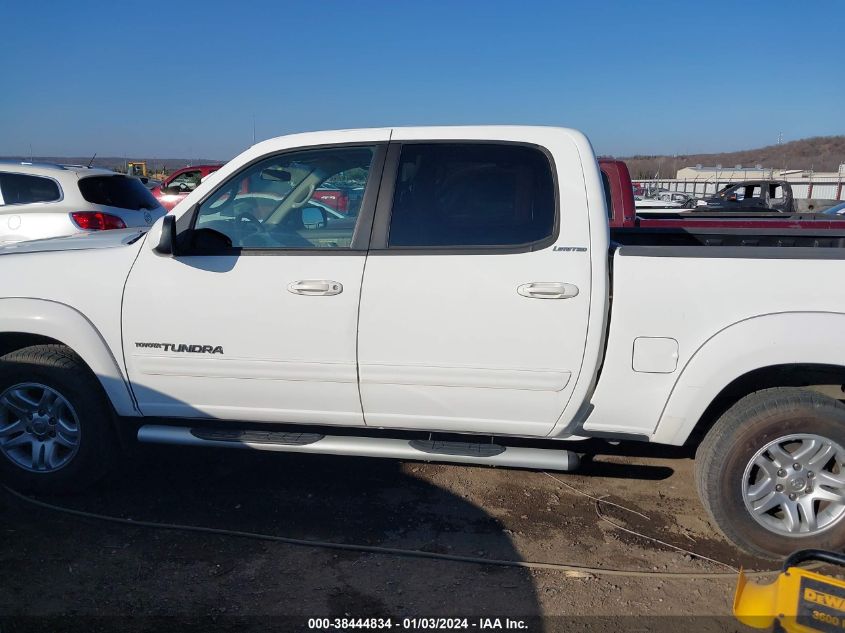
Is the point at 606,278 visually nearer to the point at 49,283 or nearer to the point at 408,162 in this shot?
the point at 408,162

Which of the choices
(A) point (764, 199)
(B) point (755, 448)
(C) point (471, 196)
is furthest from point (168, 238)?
(A) point (764, 199)

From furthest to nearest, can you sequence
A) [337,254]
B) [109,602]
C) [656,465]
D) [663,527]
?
[656,465]
[663,527]
[337,254]
[109,602]

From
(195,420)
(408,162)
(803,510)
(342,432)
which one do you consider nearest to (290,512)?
(342,432)

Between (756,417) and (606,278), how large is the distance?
93 centimetres

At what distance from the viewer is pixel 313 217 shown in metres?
3.57

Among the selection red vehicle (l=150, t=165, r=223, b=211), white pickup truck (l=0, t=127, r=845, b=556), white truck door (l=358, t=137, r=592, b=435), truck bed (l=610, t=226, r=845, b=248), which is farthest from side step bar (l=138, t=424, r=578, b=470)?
red vehicle (l=150, t=165, r=223, b=211)

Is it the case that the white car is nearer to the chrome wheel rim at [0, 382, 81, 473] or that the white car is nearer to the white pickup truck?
the white pickup truck

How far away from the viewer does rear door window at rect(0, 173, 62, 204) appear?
7.94m

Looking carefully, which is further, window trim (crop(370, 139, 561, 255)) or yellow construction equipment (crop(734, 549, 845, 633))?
window trim (crop(370, 139, 561, 255))

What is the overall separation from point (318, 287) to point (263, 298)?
0.94 feet

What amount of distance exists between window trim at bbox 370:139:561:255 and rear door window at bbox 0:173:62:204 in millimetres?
6146

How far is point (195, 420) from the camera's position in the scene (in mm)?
3809

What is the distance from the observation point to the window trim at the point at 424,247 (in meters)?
3.19

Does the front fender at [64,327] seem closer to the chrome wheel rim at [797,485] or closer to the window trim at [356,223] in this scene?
the window trim at [356,223]
